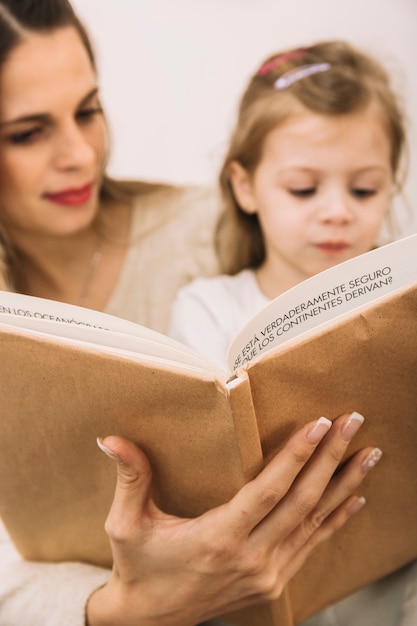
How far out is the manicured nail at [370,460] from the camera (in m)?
0.78

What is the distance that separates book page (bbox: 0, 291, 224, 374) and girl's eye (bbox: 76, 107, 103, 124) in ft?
2.23

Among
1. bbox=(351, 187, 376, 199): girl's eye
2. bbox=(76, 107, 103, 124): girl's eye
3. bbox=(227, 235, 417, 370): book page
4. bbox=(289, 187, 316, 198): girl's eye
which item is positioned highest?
bbox=(227, 235, 417, 370): book page

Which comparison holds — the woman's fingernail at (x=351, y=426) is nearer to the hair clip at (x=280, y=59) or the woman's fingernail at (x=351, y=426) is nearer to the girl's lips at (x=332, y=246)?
the girl's lips at (x=332, y=246)

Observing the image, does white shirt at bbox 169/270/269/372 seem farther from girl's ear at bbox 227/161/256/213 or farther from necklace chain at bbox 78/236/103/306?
necklace chain at bbox 78/236/103/306

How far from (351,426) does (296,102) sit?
A: 0.73 m

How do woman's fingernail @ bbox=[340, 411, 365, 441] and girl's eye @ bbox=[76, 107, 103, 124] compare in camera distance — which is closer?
woman's fingernail @ bbox=[340, 411, 365, 441]

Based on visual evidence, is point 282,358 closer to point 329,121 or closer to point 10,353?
point 10,353

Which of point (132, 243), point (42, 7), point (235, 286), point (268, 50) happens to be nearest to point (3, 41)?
point (42, 7)

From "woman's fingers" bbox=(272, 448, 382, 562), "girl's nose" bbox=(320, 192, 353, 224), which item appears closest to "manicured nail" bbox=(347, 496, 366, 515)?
"woman's fingers" bbox=(272, 448, 382, 562)

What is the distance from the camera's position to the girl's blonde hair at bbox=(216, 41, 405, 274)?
1.20m

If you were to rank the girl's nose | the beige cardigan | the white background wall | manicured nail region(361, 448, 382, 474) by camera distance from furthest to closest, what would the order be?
the white background wall → the beige cardigan → the girl's nose → manicured nail region(361, 448, 382, 474)

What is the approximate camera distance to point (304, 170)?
1.17 meters

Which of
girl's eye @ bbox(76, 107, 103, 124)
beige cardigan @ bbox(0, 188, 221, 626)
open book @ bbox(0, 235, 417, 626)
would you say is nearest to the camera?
open book @ bbox(0, 235, 417, 626)

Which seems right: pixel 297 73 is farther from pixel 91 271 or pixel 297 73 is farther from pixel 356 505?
pixel 356 505
